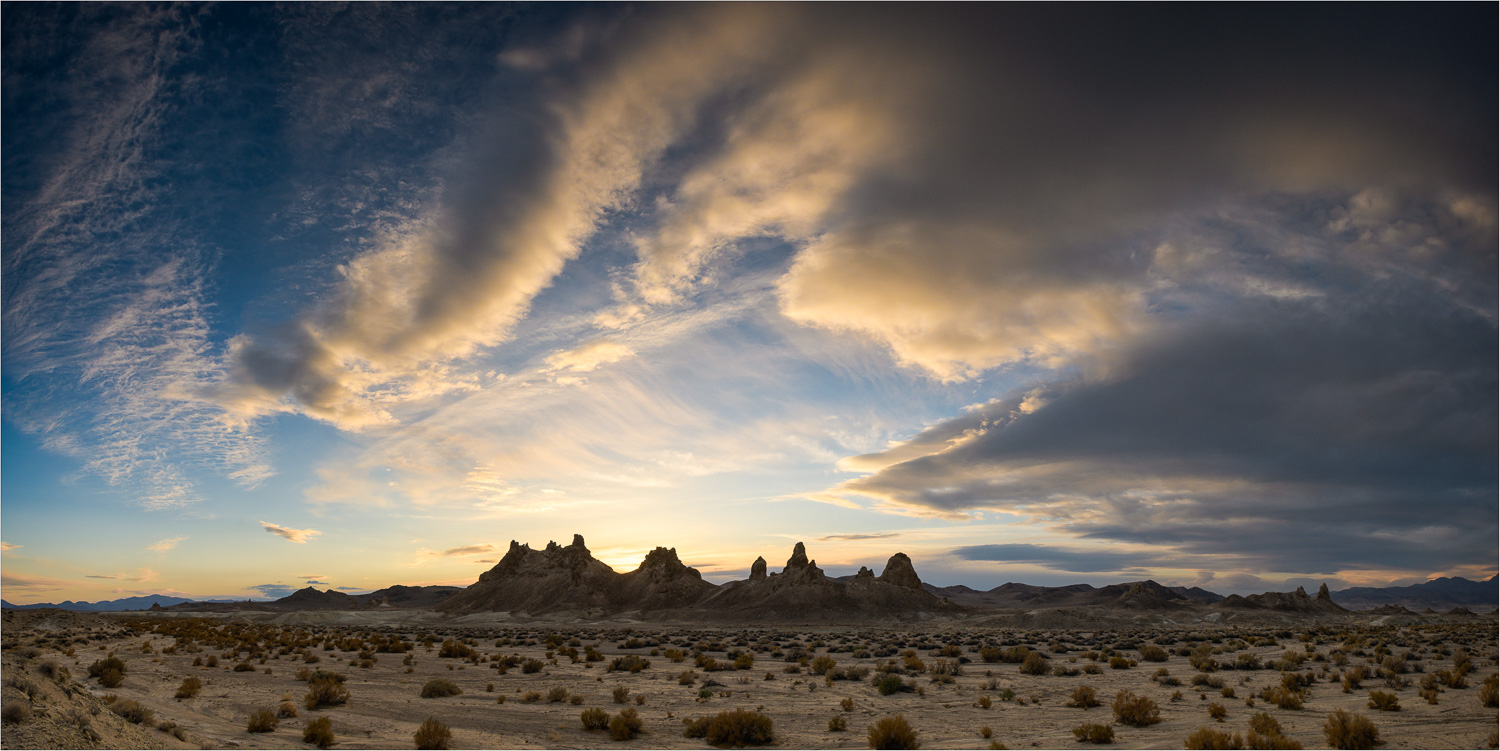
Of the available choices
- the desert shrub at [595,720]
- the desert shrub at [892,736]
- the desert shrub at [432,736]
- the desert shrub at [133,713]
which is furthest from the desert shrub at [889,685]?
the desert shrub at [133,713]

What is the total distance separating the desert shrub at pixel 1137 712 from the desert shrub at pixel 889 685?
764 cm

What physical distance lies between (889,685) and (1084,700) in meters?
6.36

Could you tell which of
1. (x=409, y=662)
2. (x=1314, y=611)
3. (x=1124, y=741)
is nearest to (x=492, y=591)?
(x=409, y=662)

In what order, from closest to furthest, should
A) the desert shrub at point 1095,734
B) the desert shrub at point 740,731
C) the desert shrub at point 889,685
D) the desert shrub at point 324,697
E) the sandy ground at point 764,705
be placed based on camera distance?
1. the desert shrub at point 1095,734
2. the sandy ground at point 764,705
3. the desert shrub at point 740,731
4. the desert shrub at point 324,697
5. the desert shrub at point 889,685

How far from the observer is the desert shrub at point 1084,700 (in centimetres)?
1994

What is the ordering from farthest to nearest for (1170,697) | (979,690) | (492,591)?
(492,591), (979,690), (1170,697)

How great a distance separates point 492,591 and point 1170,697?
151857 mm

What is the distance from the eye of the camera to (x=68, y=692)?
1419cm

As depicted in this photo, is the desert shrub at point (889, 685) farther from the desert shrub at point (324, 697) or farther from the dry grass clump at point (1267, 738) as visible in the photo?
the desert shrub at point (324, 697)

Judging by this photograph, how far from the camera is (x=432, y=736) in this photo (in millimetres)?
15195

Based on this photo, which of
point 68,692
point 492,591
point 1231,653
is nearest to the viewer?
point 68,692

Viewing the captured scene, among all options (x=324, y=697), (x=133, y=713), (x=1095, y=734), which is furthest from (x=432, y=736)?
(x=1095, y=734)

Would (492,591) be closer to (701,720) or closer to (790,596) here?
(790,596)

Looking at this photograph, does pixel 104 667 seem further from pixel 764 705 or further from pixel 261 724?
pixel 764 705
